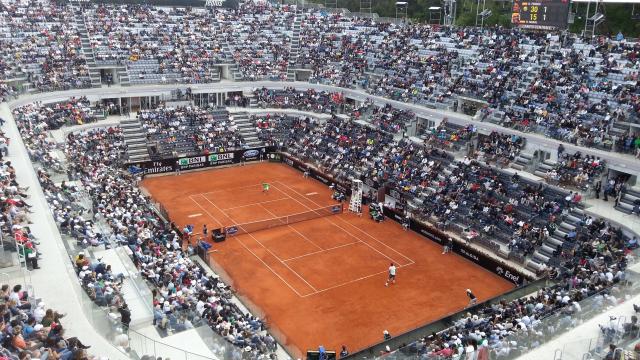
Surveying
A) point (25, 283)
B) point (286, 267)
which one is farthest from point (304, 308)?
point (25, 283)

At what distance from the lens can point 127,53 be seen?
192 ft

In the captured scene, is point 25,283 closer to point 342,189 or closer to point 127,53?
point 342,189

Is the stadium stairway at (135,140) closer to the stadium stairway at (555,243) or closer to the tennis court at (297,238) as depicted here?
the tennis court at (297,238)

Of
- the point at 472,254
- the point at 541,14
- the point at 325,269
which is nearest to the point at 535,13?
the point at 541,14

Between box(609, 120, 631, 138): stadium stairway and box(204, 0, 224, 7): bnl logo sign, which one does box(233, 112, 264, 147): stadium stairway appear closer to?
box(204, 0, 224, 7): bnl logo sign

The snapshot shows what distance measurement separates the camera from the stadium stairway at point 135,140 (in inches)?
1908

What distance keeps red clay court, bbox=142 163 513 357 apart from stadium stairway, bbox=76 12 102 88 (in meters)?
16.4

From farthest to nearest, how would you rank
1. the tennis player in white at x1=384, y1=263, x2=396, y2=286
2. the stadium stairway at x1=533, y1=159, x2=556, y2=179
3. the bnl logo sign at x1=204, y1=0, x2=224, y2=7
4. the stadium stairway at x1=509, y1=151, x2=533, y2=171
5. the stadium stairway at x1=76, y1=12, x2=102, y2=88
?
the bnl logo sign at x1=204, y1=0, x2=224, y2=7, the stadium stairway at x1=76, y1=12, x2=102, y2=88, the stadium stairway at x1=509, y1=151, x2=533, y2=171, the stadium stairway at x1=533, y1=159, x2=556, y2=179, the tennis player in white at x1=384, y1=263, x2=396, y2=286

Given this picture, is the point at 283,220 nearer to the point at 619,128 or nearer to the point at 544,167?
the point at 544,167

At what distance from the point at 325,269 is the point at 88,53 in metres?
39.8

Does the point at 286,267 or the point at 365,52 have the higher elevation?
the point at 365,52

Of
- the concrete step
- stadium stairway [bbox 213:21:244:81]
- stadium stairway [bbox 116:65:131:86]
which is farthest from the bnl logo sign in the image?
the concrete step

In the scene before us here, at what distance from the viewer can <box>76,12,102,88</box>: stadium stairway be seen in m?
54.5

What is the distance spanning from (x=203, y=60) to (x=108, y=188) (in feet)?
99.7
